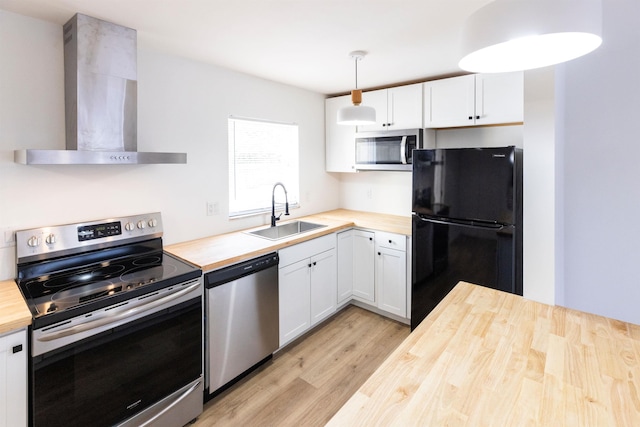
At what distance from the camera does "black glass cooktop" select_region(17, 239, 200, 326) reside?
152cm

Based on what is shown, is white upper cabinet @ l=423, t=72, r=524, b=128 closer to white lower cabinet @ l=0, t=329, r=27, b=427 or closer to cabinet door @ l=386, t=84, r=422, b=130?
cabinet door @ l=386, t=84, r=422, b=130

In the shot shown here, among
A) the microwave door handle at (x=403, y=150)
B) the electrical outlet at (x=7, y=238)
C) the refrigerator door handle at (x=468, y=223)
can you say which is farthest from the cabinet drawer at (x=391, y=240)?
the electrical outlet at (x=7, y=238)

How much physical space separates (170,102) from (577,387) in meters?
2.70

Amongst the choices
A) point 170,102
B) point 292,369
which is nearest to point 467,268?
point 292,369

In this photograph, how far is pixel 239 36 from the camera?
81.0 inches

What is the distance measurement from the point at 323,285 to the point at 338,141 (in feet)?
5.42

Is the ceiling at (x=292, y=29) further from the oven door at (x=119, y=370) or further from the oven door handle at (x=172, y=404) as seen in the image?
the oven door handle at (x=172, y=404)

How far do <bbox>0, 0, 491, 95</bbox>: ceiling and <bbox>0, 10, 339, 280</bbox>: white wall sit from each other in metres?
0.15

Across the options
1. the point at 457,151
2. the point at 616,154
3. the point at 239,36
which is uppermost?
the point at 239,36

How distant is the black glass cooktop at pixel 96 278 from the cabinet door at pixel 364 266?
5.60 ft

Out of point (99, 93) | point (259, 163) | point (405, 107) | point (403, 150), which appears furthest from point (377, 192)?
point (99, 93)

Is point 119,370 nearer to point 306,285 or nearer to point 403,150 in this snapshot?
point 306,285

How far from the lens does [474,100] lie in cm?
269

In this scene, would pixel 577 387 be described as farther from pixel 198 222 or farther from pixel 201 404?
pixel 198 222
